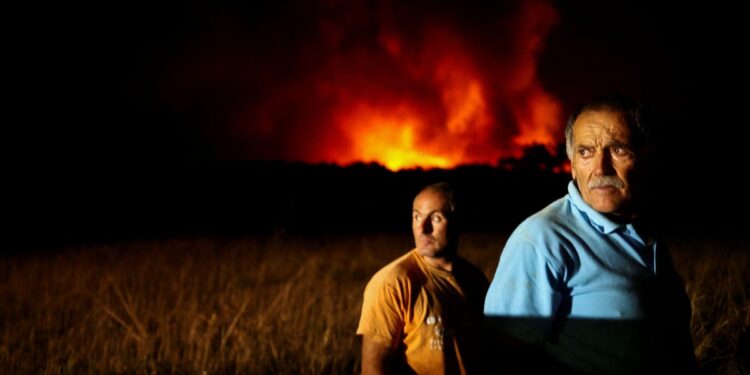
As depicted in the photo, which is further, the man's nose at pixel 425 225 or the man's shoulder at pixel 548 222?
the man's nose at pixel 425 225

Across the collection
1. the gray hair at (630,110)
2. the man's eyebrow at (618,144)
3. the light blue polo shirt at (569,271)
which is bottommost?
the light blue polo shirt at (569,271)

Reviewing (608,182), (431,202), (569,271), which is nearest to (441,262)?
(431,202)

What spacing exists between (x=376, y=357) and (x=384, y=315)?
0.66ft

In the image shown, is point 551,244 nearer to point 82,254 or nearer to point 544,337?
point 544,337

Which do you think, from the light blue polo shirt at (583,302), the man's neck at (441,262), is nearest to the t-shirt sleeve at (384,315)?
the man's neck at (441,262)

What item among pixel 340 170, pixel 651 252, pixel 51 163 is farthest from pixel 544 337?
pixel 51 163

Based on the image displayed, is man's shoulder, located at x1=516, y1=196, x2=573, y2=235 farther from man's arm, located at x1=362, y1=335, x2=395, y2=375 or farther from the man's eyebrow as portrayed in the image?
man's arm, located at x1=362, y1=335, x2=395, y2=375

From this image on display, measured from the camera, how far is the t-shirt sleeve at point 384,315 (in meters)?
2.96

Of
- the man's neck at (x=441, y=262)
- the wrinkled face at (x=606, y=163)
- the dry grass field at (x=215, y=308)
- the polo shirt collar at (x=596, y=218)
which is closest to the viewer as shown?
the polo shirt collar at (x=596, y=218)

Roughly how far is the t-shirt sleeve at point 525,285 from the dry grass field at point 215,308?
389 centimetres

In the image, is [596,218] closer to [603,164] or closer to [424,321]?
[603,164]

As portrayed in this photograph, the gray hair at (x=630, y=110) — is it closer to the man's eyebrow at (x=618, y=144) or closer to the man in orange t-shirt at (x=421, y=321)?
the man's eyebrow at (x=618, y=144)

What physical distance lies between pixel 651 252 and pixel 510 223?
2312 centimetres

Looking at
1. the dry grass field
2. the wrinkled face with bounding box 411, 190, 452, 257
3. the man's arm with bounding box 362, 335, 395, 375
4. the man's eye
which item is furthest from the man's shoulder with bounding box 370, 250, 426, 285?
the dry grass field
